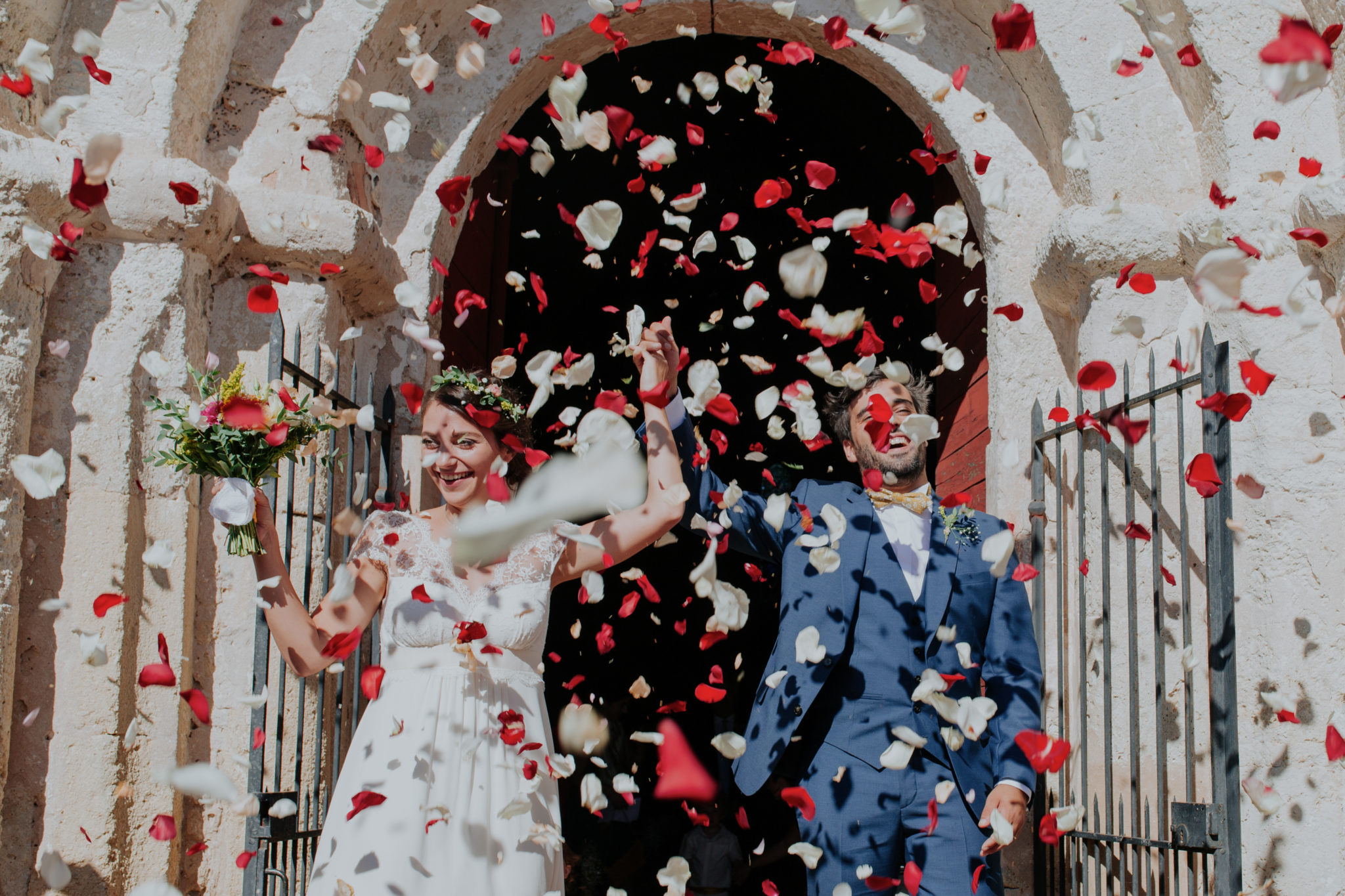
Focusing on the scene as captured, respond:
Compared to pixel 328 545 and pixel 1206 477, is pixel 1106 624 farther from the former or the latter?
pixel 328 545

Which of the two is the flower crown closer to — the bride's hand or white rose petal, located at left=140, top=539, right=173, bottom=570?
the bride's hand

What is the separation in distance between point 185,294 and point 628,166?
3.81 m

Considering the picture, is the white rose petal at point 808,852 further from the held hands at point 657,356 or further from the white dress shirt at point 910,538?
the held hands at point 657,356

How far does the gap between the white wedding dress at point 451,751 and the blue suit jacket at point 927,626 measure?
0.50 metres

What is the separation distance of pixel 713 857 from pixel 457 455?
3.20 meters

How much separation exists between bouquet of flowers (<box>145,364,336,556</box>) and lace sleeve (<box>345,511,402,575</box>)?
13.3 inches

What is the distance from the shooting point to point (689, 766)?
2.60 meters

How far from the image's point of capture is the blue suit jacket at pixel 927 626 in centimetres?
256

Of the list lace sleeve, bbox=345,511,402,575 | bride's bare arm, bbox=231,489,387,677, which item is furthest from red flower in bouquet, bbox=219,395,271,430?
lace sleeve, bbox=345,511,402,575

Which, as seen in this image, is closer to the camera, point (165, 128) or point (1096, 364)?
point (1096, 364)

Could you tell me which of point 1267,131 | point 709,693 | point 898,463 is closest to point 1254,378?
Answer: point 1267,131

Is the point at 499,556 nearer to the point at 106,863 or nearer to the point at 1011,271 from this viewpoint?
the point at 106,863

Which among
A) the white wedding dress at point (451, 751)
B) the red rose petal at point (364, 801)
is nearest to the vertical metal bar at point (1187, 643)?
the white wedding dress at point (451, 751)

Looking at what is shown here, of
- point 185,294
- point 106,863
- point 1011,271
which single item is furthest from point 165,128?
point 1011,271
